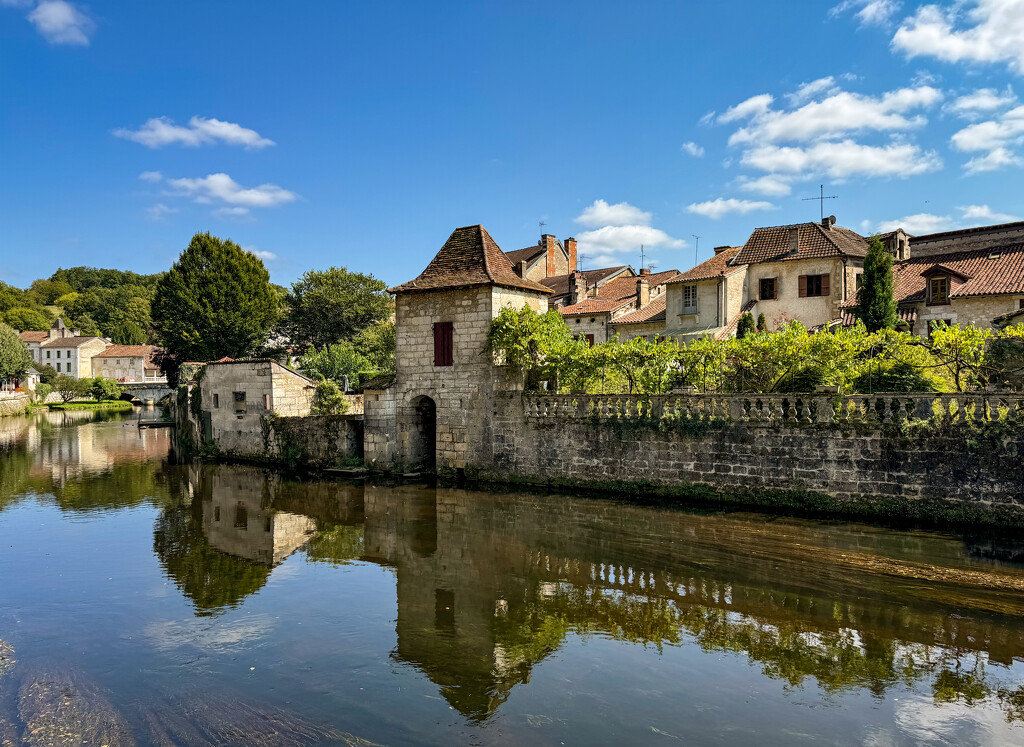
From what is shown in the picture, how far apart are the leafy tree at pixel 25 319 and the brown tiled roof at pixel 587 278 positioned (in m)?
88.8

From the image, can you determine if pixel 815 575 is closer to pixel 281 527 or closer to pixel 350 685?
pixel 350 685

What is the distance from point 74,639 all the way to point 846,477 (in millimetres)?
13791

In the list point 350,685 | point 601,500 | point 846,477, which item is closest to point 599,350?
point 601,500

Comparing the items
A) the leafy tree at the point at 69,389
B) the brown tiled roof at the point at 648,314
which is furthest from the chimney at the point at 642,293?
the leafy tree at the point at 69,389

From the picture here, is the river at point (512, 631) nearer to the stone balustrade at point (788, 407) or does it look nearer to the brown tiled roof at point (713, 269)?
the stone balustrade at point (788, 407)

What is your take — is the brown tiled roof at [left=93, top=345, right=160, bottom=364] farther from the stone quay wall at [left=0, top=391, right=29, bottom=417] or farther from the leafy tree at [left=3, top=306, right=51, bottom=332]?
the stone quay wall at [left=0, top=391, right=29, bottom=417]

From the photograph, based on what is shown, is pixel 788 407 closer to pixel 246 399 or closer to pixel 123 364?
pixel 246 399

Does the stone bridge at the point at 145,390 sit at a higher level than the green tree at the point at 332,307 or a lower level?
lower

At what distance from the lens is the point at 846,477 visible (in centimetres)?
1377

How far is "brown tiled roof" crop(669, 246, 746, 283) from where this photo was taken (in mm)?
29766

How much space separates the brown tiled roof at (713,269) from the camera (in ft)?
97.7

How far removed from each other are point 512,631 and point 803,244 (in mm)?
26311

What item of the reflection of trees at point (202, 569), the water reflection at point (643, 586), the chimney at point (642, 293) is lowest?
the reflection of trees at point (202, 569)

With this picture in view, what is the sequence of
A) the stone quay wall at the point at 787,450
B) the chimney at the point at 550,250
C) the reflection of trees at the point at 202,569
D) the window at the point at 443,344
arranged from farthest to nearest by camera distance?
1. the chimney at the point at 550,250
2. the window at the point at 443,344
3. the stone quay wall at the point at 787,450
4. the reflection of trees at the point at 202,569
